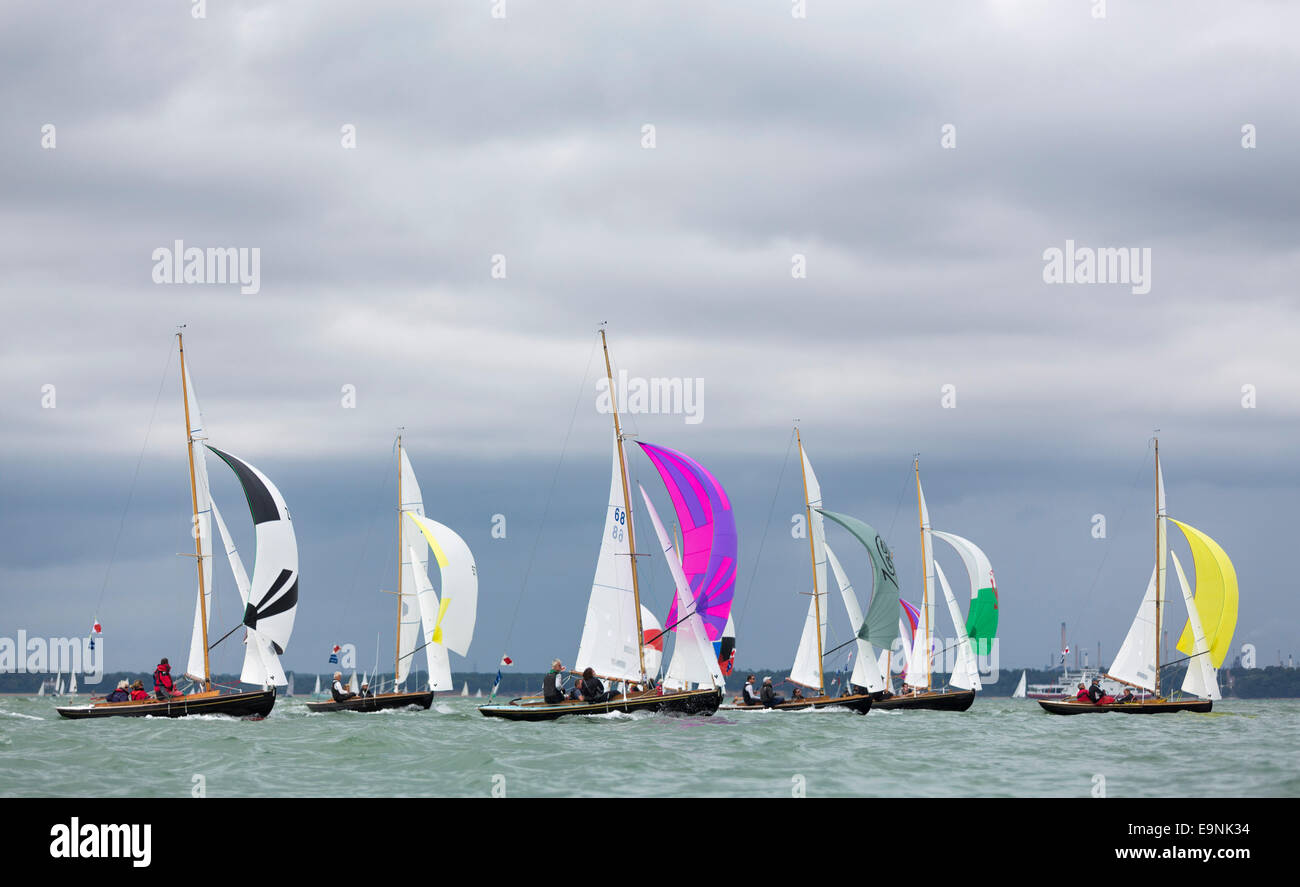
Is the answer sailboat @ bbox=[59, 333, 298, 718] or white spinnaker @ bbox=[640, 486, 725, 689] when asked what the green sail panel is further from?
sailboat @ bbox=[59, 333, 298, 718]

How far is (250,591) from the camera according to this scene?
47.6 metres

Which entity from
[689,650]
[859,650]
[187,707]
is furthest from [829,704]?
[187,707]

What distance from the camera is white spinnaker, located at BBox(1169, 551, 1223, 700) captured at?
56.1 m

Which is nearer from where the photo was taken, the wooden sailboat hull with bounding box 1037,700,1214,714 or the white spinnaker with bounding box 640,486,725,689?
the white spinnaker with bounding box 640,486,725,689

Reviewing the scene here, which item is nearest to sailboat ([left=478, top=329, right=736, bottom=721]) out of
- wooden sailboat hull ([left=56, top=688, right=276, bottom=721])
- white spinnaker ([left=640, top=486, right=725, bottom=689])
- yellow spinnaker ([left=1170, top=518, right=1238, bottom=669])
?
white spinnaker ([left=640, top=486, right=725, bottom=689])

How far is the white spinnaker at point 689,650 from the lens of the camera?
43250 mm

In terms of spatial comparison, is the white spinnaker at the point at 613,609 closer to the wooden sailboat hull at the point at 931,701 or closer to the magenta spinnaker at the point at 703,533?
the magenta spinnaker at the point at 703,533

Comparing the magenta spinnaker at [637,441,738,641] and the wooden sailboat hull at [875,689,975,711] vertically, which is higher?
the magenta spinnaker at [637,441,738,641]

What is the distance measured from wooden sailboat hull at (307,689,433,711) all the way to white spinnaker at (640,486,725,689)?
18.3 metres

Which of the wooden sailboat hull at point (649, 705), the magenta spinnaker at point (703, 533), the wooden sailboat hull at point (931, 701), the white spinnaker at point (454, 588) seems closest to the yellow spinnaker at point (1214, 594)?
the wooden sailboat hull at point (931, 701)
